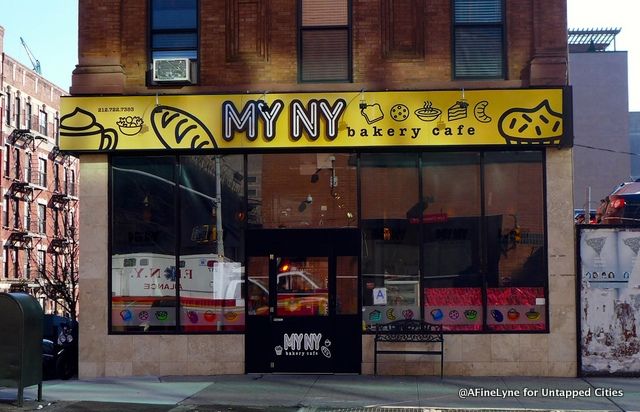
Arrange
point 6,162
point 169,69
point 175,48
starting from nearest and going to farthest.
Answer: point 169,69, point 175,48, point 6,162

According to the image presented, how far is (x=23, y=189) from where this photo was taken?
2077 inches

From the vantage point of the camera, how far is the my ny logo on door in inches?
565

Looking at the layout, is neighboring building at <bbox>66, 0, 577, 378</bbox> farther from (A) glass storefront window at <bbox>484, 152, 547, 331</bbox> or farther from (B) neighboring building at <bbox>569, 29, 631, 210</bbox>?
(B) neighboring building at <bbox>569, 29, 631, 210</bbox>

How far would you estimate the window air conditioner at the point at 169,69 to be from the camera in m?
14.7

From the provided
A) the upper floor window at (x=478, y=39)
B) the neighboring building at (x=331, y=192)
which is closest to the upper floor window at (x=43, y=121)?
the neighboring building at (x=331, y=192)

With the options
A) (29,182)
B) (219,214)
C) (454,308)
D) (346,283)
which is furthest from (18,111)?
(454,308)

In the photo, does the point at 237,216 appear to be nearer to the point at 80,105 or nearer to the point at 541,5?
the point at 80,105

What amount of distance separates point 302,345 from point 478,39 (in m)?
6.21

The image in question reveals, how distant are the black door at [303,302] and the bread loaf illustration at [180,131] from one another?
1893mm

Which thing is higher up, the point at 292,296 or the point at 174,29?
the point at 174,29

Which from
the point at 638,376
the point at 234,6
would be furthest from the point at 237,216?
the point at 638,376

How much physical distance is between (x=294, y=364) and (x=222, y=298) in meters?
1.70

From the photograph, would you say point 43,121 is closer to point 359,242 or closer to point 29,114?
point 29,114

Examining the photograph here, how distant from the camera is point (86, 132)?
14523mm
